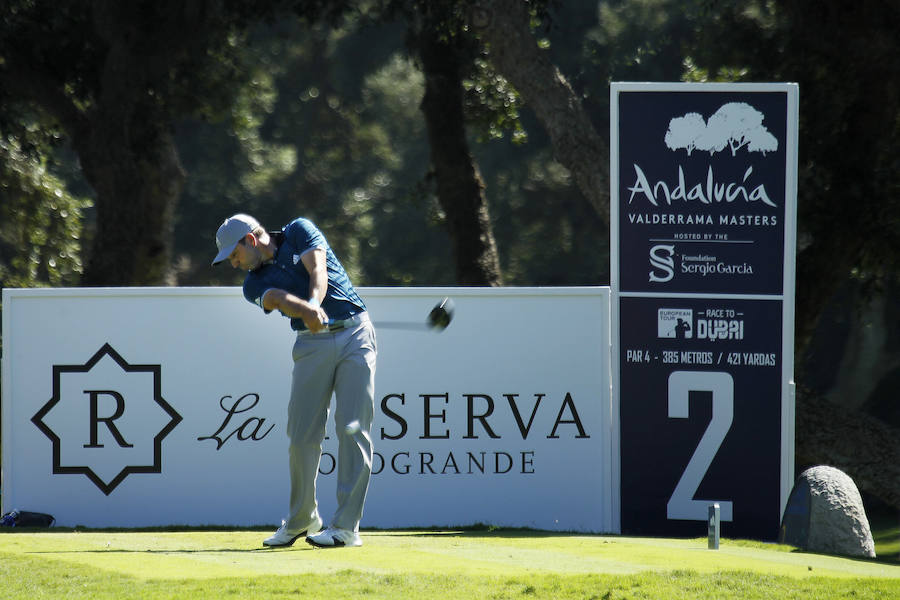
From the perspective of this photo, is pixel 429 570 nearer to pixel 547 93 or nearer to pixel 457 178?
pixel 547 93

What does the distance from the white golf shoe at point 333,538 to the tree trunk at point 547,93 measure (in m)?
6.55

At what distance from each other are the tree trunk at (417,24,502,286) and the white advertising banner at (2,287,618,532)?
701 centimetres

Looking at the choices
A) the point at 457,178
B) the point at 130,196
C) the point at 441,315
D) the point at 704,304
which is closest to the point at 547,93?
the point at 457,178

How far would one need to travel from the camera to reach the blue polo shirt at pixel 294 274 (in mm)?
6030

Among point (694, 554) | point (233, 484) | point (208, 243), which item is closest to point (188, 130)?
point (208, 243)

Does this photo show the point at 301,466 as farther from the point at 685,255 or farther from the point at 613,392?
the point at 685,255

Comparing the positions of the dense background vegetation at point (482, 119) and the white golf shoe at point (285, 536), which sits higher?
the dense background vegetation at point (482, 119)

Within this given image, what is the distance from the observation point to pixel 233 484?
7.98 metres

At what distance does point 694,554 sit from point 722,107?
312cm

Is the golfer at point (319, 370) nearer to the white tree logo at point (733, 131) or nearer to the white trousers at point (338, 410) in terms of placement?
the white trousers at point (338, 410)

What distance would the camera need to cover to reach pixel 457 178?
50.0 ft

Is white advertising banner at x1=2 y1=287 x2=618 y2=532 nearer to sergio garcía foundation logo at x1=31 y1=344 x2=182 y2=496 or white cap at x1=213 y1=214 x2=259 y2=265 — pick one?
sergio garcía foundation logo at x1=31 y1=344 x2=182 y2=496

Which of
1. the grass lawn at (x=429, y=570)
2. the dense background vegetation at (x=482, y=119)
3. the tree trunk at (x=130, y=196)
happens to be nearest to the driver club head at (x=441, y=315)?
the grass lawn at (x=429, y=570)

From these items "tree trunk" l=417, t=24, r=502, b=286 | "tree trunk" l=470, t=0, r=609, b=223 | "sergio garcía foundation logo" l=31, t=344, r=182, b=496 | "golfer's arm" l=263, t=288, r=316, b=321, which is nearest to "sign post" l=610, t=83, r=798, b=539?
"golfer's arm" l=263, t=288, r=316, b=321
